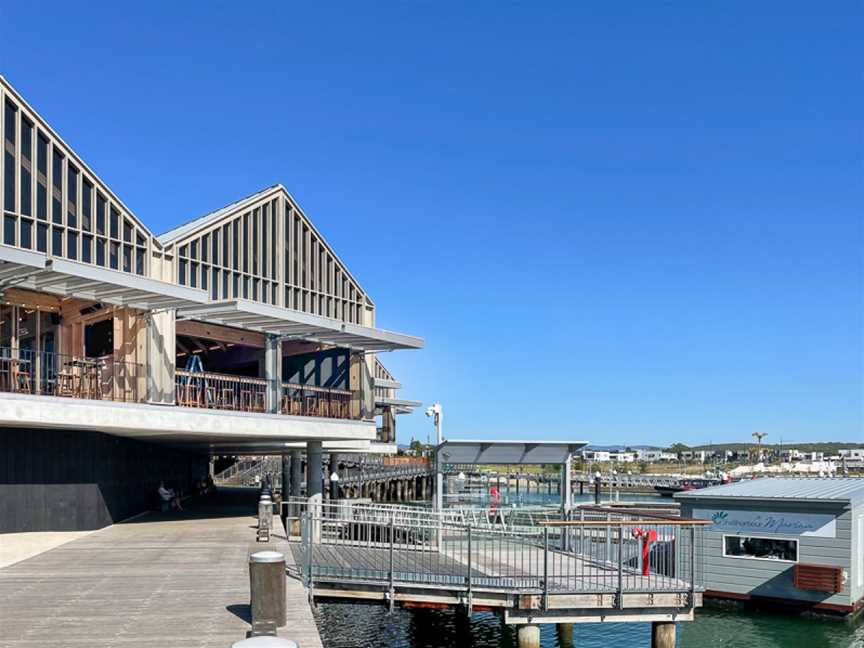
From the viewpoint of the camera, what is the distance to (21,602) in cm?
1287

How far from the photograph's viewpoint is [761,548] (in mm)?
22734

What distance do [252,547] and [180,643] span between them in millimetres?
8765

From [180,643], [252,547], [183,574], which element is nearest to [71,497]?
[252,547]

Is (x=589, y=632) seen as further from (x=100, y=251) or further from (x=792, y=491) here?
(x=100, y=251)

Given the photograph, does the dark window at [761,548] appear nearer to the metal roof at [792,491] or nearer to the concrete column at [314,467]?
the metal roof at [792,491]

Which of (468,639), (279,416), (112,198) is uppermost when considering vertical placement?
(112,198)

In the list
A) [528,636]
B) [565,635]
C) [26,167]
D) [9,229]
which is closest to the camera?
[528,636]

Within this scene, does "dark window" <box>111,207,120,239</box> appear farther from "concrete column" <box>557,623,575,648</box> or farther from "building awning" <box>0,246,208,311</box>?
"concrete column" <box>557,623,575,648</box>

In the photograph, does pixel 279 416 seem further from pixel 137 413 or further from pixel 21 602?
pixel 21 602

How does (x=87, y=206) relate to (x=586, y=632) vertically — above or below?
above

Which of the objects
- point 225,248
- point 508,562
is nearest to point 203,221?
point 225,248

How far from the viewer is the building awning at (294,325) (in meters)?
25.2

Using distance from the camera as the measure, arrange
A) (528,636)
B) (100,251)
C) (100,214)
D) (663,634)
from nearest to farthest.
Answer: (528,636) < (663,634) < (100,251) < (100,214)

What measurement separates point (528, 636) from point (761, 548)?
1112 cm
